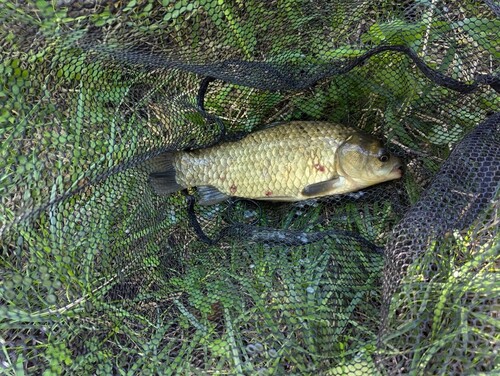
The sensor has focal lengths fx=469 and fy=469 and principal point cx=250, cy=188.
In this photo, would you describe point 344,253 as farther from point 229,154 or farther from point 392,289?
point 229,154

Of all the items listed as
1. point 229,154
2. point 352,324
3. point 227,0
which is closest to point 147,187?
point 229,154

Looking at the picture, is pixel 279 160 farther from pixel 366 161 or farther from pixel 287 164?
pixel 366 161

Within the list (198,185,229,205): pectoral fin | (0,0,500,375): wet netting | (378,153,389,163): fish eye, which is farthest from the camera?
(198,185,229,205): pectoral fin

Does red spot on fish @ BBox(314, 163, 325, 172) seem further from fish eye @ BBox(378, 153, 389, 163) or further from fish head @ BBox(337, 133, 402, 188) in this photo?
fish eye @ BBox(378, 153, 389, 163)

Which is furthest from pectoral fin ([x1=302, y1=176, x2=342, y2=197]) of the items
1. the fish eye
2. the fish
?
the fish eye

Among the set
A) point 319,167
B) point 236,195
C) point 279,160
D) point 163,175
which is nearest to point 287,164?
point 279,160

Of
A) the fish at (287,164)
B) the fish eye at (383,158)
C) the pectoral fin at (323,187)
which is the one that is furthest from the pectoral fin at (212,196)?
the fish eye at (383,158)
